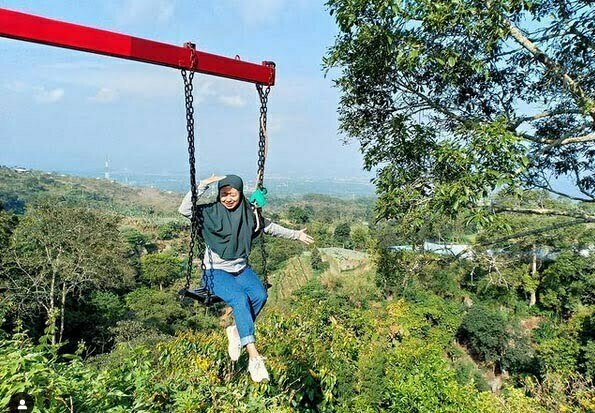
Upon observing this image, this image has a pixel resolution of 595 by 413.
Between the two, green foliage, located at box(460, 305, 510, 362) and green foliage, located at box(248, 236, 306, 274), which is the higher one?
green foliage, located at box(248, 236, 306, 274)

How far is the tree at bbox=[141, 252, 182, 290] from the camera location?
26.4 metres

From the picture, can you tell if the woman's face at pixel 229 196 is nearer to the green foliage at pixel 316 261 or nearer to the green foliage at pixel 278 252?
the green foliage at pixel 316 261

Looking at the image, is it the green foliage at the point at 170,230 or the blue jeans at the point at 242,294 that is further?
the green foliage at the point at 170,230

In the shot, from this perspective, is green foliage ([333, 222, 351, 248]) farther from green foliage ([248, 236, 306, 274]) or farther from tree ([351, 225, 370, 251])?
green foliage ([248, 236, 306, 274])

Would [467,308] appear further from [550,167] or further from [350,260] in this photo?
[550,167]

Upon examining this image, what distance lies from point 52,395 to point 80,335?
16014mm

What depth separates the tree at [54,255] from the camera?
1375 centimetres

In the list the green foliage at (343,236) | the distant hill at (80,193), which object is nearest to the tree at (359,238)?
the green foliage at (343,236)

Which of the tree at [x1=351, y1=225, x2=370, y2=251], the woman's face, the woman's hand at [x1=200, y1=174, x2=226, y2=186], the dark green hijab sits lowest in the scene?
the tree at [x1=351, y1=225, x2=370, y2=251]

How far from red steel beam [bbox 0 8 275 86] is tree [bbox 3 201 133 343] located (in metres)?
13.1

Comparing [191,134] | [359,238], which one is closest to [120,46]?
[191,134]

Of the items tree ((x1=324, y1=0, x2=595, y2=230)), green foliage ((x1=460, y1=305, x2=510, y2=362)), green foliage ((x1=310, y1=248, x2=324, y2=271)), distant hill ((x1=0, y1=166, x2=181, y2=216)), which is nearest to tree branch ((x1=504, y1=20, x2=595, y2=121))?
tree ((x1=324, y1=0, x2=595, y2=230))

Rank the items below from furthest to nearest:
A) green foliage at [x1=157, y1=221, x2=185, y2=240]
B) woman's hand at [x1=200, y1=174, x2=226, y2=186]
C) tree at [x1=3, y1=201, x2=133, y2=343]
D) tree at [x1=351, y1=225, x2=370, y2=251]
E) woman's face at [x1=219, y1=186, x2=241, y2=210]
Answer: tree at [x1=351, y1=225, x2=370, y2=251] < green foliage at [x1=157, y1=221, x2=185, y2=240] < tree at [x1=3, y1=201, x2=133, y2=343] < woman's face at [x1=219, y1=186, x2=241, y2=210] < woman's hand at [x1=200, y1=174, x2=226, y2=186]

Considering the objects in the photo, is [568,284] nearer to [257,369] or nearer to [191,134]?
[257,369]
